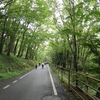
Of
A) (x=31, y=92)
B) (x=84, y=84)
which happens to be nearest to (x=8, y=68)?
(x=31, y=92)

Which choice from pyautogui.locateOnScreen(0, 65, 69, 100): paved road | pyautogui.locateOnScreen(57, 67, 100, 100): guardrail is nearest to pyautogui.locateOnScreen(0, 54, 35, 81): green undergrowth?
pyautogui.locateOnScreen(0, 65, 69, 100): paved road

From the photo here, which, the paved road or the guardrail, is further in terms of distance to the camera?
the paved road

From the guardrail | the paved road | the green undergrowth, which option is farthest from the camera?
the green undergrowth

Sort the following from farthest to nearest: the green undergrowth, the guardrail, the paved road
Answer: the green undergrowth
the paved road
the guardrail

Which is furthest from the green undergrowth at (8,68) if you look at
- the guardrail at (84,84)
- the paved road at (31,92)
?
the guardrail at (84,84)

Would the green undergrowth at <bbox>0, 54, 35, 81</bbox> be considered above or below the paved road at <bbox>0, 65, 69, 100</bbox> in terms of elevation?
above

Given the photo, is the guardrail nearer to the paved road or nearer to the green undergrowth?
the paved road

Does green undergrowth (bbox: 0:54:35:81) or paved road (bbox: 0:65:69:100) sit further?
green undergrowth (bbox: 0:54:35:81)

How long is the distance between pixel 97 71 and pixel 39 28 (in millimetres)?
30493

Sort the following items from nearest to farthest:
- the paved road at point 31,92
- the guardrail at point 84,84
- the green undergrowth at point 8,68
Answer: the guardrail at point 84,84 < the paved road at point 31,92 < the green undergrowth at point 8,68

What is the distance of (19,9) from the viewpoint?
1247 centimetres

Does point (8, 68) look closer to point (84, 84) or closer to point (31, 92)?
point (31, 92)

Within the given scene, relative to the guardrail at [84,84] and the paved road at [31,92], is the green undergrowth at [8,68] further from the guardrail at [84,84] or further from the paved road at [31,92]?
the guardrail at [84,84]

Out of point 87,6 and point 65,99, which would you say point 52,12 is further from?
point 65,99
